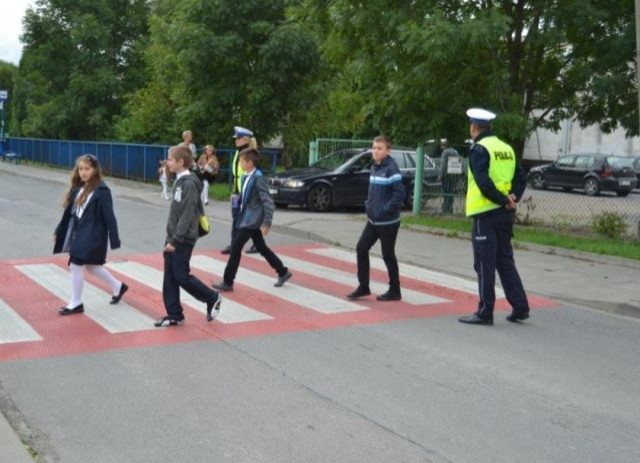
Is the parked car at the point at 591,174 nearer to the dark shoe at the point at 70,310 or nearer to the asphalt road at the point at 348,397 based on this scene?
the asphalt road at the point at 348,397

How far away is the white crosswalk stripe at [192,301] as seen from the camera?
8.15 m

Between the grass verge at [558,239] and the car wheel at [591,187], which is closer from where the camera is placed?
the grass verge at [558,239]

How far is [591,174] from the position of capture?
31094 millimetres

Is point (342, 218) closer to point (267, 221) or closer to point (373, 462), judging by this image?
point (267, 221)

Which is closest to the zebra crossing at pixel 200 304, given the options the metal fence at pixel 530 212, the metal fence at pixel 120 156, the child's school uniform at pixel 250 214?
the child's school uniform at pixel 250 214

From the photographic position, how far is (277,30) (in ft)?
74.7

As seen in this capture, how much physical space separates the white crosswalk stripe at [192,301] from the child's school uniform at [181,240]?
1.69ft

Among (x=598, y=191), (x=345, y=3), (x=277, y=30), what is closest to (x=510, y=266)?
(x=345, y=3)

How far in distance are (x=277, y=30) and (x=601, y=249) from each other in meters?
12.5

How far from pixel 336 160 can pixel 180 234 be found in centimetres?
1359

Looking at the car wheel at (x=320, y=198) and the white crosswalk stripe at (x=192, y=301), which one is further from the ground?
the car wheel at (x=320, y=198)

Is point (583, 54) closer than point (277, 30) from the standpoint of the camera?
Yes

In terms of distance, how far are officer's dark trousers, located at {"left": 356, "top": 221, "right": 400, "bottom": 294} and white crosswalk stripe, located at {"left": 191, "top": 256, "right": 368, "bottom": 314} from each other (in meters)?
0.38

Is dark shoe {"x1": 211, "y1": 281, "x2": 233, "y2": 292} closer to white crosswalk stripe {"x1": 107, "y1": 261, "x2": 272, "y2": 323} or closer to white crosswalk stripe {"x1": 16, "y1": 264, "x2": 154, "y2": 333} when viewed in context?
white crosswalk stripe {"x1": 107, "y1": 261, "x2": 272, "y2": 323}
